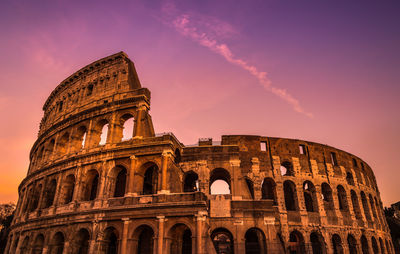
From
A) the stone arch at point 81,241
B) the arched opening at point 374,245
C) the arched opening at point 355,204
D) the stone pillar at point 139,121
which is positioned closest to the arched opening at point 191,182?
the stone pillar at point 139,121

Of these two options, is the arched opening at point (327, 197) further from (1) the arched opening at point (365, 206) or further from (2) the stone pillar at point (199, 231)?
(2) the stone pillar at point (199, 231)

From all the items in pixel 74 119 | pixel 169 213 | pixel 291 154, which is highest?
pixel 74 119

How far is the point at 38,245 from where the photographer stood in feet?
70.1

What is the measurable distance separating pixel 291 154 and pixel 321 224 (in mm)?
6266

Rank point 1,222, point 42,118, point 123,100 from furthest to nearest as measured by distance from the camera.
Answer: point 1,222 < point 42,118 < point 123,100

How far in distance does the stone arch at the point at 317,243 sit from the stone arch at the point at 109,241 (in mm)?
15943

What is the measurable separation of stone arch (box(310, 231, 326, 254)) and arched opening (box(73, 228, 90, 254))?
17920mm

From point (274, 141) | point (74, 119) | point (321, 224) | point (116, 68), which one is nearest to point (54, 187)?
point (74, 119)

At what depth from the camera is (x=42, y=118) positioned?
33.2 metres

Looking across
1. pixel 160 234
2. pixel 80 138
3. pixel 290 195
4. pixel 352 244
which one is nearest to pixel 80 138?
pixel 80 138

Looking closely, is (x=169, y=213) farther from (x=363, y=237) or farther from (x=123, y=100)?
(x=363, y=237)

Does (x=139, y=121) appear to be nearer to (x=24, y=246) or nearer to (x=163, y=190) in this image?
(x=163, y=190)

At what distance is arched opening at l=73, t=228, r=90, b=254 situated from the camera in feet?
62.6

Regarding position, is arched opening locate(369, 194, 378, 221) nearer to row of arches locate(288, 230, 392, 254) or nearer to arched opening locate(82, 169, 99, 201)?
row of arches locate(288, 230, 392, 254)
